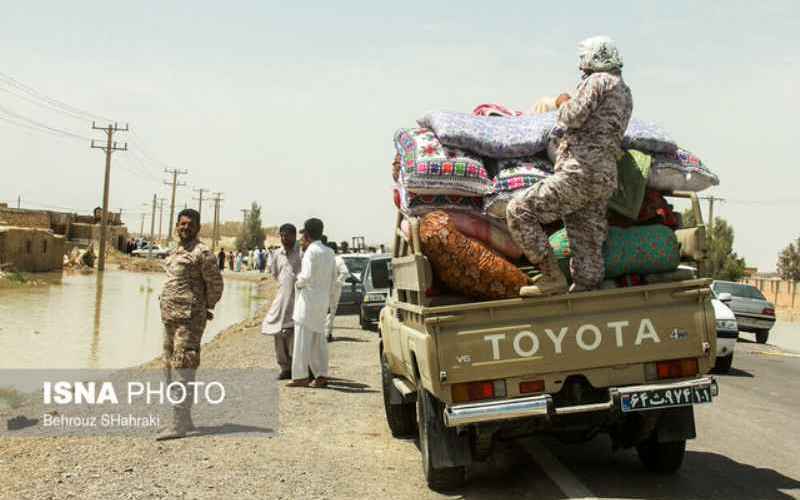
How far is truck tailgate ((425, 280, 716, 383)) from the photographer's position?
5660 mm

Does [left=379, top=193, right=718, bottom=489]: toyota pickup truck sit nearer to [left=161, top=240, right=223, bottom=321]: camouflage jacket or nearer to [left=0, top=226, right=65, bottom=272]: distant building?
[left=161, top=240, right=223, bottom=321]: camouflage jacket

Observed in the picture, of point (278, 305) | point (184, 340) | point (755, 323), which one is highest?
point (278, 305)

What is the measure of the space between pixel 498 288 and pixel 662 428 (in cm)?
153

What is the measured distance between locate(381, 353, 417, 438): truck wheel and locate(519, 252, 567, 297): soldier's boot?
108 inches

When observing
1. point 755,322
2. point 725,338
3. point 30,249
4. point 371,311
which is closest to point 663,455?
point 725,338

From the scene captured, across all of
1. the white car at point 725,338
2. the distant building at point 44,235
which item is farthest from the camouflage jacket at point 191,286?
the distant building at point 44,235

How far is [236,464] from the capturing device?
23.2ft

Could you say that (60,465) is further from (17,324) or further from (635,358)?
(17,324)

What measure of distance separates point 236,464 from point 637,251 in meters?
3.33

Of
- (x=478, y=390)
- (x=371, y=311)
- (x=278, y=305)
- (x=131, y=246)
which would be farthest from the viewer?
(x=131, y=246)

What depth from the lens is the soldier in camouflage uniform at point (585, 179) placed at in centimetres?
608

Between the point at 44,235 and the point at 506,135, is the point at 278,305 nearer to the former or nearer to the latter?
the point at 506,135

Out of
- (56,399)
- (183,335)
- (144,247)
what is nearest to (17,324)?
(56,399)

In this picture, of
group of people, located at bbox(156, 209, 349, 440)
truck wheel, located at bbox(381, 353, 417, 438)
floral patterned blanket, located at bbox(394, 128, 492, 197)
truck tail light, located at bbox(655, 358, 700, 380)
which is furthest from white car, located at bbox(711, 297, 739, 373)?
floral patterned blanket, located at bbox(394, 128, 492, 197)
